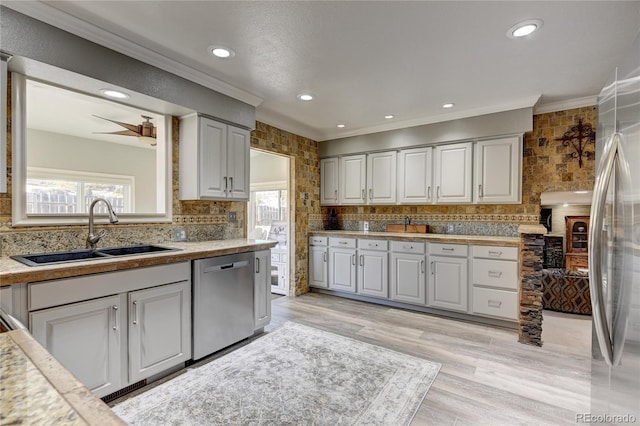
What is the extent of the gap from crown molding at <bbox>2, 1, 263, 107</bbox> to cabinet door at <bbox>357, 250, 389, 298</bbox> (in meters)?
2.69

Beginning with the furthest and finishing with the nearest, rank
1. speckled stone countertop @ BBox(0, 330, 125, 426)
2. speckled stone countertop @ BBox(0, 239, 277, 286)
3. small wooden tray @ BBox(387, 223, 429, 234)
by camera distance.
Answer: small wooden tray @ BBox(387, 223, 429, 234), speckled stone countertop @ BBox(0, 239, 277, 286), speckled stone countertop @ BBox(0, 330, 125, 426)

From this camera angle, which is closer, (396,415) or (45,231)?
(396,415)

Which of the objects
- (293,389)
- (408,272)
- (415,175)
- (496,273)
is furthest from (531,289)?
(293,389)

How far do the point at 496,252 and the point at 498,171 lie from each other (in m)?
0.99

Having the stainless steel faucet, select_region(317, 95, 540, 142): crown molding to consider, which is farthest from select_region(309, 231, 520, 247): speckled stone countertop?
the stainless steel faucet

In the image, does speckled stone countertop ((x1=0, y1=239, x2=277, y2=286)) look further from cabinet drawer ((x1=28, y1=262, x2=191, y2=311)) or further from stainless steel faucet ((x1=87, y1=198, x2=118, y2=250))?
stainless steel faucet ((x1=87, y1=198, x2=118, y2=250))

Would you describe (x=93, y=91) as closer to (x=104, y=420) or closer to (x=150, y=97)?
(x=150, y=97)

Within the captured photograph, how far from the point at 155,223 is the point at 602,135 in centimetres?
323

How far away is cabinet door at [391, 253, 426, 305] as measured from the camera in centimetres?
387

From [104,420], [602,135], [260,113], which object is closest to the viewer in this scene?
[104,420]

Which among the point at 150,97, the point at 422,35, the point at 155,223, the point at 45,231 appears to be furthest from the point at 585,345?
the point at 45,231

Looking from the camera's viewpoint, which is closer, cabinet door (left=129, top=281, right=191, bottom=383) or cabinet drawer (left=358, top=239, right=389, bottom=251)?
cabinet door (left=129, top=281, right=191, bottom=383)

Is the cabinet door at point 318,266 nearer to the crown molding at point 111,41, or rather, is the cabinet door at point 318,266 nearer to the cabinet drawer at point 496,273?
the cabinet drawer at point 496,273

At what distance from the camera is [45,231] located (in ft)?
7.18
